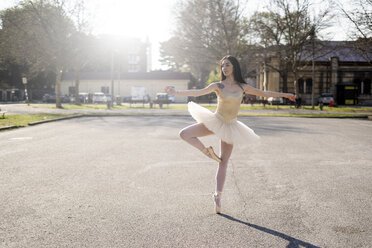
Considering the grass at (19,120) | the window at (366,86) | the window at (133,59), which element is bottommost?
the grass at (19,120)

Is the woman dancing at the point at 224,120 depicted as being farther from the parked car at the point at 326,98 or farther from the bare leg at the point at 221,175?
the parked car at the point at 326,98

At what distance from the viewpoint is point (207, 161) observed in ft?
27.0

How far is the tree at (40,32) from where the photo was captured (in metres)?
33.0

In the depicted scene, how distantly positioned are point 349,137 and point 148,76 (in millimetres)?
52261

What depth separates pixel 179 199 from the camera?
5039 millimetres

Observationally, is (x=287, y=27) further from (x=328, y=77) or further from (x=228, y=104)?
(x=228, y=104)

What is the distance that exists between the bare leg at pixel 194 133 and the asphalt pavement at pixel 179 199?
2.78 feet

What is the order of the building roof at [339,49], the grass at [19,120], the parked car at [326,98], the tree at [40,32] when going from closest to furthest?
the grass at [19,120] → the building roof at [339,49] → the tree at [40,32] → the parked car at [326,98]

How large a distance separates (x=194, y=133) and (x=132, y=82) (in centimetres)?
5960

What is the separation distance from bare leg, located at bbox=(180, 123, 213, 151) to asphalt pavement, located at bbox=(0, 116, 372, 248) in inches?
33.4

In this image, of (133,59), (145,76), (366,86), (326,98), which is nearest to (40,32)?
(145,76)

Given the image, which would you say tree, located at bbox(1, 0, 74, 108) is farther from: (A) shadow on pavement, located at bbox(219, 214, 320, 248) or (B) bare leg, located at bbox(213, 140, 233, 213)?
(A) shadow on pavement, located at bbox(219, 214, 320, 248)

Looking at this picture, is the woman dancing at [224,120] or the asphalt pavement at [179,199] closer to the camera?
the asphalt pavement at [179,199]

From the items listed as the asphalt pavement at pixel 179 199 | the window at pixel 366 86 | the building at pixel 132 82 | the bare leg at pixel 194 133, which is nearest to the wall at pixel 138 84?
the building at pixel 132 82
